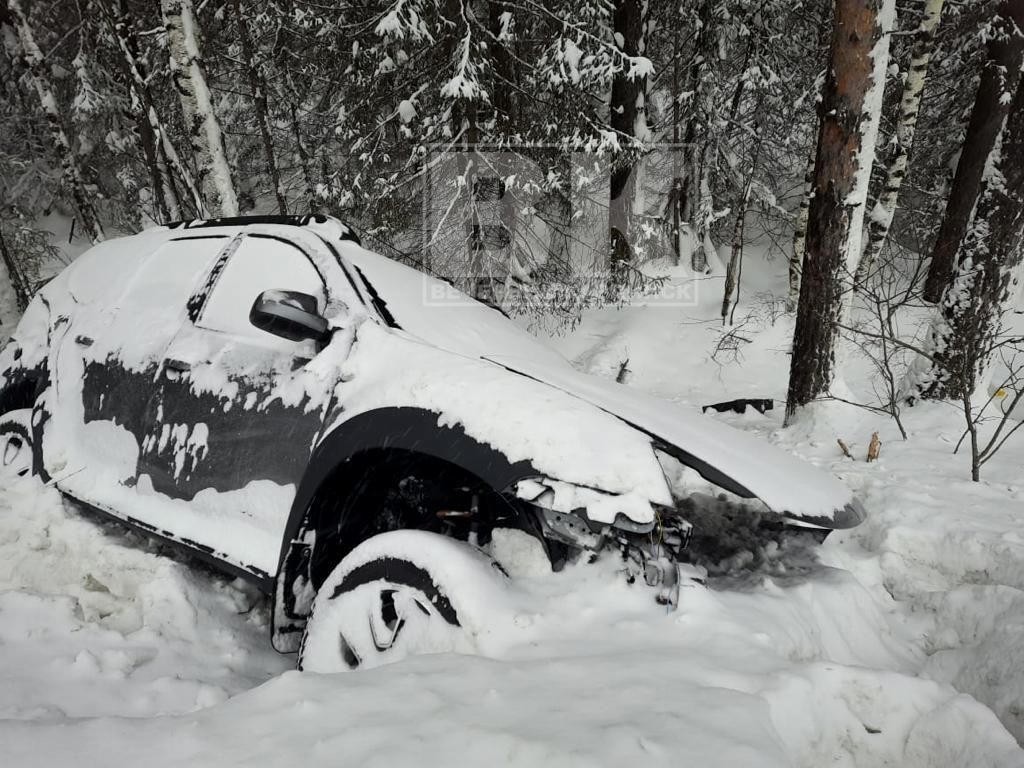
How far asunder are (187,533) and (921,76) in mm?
10653

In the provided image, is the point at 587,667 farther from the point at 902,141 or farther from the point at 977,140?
the point at 977,140

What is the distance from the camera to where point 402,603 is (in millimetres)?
1843

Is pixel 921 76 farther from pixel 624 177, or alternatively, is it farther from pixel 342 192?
pixel 342 192

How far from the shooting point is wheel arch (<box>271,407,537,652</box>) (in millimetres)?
1854

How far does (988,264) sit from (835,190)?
55.1 inches

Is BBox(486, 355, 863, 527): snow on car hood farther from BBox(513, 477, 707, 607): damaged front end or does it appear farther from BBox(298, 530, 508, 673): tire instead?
BBox(298, 530, 508, 673): tire

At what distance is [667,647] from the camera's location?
1.53 m

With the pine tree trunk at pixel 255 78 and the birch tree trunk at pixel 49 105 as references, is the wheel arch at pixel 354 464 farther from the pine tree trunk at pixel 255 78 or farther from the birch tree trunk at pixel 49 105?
the birch tree trunk at pixel 49 105

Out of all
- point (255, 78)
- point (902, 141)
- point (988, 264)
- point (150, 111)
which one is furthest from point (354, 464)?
point (255, 78)

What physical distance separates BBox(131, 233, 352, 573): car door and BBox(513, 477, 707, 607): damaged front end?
99 centimetres

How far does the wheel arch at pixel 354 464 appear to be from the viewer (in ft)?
6.08

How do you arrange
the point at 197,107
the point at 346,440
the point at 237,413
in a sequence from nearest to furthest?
the point at 346,440 < the point at 237,413 < the point at 197,107

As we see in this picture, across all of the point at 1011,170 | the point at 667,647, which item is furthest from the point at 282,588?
the point at 1011,170

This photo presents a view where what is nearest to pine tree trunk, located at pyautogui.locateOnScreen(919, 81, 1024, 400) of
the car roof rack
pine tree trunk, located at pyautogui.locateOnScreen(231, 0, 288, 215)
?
the car roof rack
